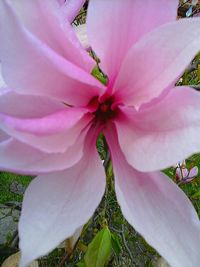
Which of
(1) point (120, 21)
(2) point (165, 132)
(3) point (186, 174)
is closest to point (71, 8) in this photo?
(1) point (120, 21)

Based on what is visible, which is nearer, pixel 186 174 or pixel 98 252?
pixel 98 252

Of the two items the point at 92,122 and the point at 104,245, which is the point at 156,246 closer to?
the point at 92,122

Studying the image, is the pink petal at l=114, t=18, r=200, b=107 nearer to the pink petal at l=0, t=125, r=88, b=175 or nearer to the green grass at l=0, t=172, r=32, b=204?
the pink petal at l=0, t=125, r=88, b=175

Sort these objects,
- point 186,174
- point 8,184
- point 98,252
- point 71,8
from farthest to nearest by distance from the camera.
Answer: point 8,184 → point 186,174 → point 98,252 → point 71,8

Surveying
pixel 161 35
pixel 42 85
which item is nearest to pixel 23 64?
pixel 42 85

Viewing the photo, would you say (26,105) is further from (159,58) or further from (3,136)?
(159,58)

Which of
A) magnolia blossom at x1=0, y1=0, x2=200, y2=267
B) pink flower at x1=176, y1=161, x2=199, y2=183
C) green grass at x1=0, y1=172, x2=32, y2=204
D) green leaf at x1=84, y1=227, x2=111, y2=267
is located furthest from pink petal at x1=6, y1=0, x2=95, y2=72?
green grass at x1=0, y1=172, x2=32, y2=204

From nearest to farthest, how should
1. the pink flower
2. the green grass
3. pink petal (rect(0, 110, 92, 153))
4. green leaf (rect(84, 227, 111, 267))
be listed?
pink petal (rect(0, 110, 92, 153)), green leaf (rect(84, 227, 111, 267)), the pink flower, the green grass

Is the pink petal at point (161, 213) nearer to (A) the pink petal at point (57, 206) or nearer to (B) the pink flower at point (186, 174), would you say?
(A) the pink petal at point (57, 206)
